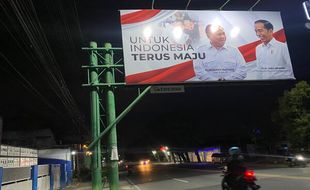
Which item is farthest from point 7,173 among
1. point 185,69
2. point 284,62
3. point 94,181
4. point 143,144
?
point 143,144

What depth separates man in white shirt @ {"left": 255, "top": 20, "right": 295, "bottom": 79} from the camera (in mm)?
16234

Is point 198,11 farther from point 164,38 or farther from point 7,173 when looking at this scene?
point 7,173

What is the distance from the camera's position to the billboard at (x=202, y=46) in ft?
50.0

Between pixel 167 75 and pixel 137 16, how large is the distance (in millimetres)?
2890

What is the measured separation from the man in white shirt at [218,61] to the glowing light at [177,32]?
1031 mm

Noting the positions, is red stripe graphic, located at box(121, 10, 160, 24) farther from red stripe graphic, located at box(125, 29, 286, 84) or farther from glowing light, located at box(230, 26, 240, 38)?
glowing light, located at box(230, 26, 240, 38)

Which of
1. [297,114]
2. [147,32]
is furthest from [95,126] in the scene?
[297,114]

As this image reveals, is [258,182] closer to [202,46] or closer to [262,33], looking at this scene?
[262,33]

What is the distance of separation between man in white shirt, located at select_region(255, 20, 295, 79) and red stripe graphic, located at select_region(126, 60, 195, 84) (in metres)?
3.21

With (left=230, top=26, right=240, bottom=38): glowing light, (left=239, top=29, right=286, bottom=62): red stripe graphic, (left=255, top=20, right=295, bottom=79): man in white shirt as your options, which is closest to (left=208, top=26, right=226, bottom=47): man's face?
(left=230, top=26, right=240, bottom=38): glowing light

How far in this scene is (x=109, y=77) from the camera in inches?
600

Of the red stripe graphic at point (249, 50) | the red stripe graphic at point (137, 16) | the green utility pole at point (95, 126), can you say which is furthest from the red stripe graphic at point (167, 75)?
the red stripe graphic at point (249, 50)

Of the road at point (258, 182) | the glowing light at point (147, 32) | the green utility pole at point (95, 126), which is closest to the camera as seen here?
the green utility pole at point (95, 126)

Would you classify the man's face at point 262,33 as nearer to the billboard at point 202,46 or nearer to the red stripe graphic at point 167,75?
the billboard at point 202,46
